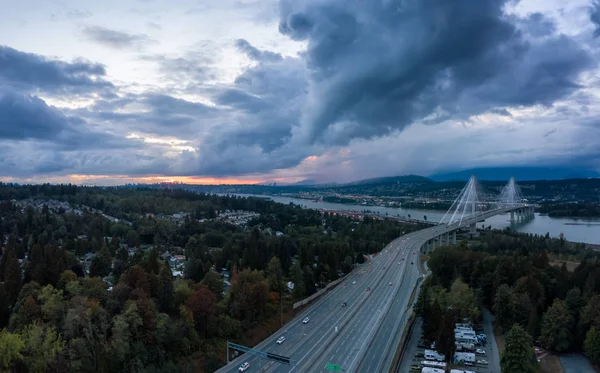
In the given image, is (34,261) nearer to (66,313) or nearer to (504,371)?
(66,313)

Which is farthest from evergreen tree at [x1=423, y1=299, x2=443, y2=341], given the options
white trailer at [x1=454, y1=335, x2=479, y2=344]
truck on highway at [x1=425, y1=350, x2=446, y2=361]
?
white trailer at [x1=454, y1=335, x2=479, y2=344]

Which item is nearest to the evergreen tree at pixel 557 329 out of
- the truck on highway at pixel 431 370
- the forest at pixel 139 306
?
the truck on highway at pixel 431 370

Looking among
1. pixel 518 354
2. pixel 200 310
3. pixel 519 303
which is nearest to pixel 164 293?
pixel 200 310

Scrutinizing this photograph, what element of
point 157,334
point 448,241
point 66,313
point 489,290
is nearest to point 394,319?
point 489,290

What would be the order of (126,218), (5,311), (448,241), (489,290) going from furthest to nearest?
(126,218), (448,241), (489,290), (5,311)

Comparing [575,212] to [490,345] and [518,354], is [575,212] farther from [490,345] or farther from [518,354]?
[518,354]

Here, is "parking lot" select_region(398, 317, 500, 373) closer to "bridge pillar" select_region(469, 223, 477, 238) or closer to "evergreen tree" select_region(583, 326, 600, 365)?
"evergreen tree" select_region(583, 326, 600, 365)

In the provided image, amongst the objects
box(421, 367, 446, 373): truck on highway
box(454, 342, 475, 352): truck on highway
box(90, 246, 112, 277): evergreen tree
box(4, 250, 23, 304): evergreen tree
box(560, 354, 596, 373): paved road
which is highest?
box(4, 250, 23, 304): evergreen tree
